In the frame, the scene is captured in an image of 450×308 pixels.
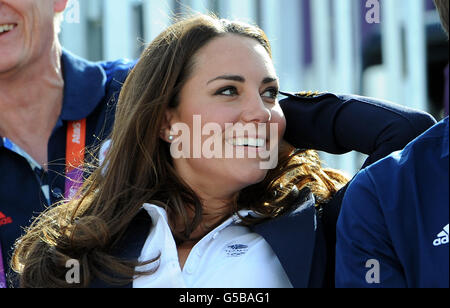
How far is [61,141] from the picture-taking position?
3.13 metres

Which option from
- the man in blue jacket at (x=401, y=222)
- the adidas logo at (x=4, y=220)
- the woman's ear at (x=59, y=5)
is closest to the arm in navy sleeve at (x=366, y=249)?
the man in blue jacket at (x=401, y=222)

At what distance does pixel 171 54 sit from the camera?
2650 millimetres

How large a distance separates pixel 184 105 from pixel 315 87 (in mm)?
2319

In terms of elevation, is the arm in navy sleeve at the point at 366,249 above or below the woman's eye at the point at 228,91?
below

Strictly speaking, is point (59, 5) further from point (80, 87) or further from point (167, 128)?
point (167, 128)

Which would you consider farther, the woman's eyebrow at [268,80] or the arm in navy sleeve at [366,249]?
the woman's eyebrow at [268,80]

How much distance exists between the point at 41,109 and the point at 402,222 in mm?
1645

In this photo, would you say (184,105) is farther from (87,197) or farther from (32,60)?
(32,60)

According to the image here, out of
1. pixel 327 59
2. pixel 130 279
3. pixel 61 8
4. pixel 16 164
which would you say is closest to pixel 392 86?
pixel 327 59

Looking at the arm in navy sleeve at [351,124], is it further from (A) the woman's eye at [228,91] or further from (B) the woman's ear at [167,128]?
(B) the woman's ear at [167,128]

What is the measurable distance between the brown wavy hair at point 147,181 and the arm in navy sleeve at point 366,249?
447 mm

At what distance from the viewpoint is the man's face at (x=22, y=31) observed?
3102 mm

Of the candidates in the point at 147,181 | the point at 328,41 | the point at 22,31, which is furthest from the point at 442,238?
the point at 328,41

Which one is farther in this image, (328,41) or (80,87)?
(328,41)
